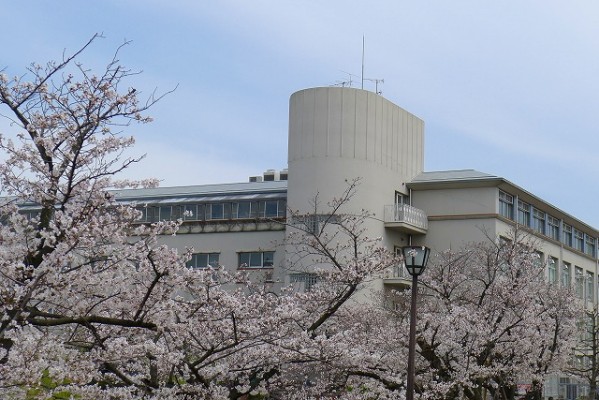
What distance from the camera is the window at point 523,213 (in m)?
48.5

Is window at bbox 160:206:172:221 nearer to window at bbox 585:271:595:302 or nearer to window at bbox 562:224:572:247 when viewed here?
window at bbox 562:224:572:247

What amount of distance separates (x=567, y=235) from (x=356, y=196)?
68.6ft

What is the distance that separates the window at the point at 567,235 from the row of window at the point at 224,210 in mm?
20660

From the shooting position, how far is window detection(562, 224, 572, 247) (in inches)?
2201

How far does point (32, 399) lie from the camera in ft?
44.5

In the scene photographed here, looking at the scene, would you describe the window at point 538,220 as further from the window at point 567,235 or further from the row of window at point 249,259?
the row of window at point 249,259

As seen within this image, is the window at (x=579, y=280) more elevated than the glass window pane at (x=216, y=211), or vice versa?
the glass window pane at (x=216, y=211)

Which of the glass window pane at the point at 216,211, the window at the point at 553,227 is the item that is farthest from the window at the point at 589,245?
the glass window pane at the point at 216,211

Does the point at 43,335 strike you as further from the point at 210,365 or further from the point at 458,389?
the point at 458,389

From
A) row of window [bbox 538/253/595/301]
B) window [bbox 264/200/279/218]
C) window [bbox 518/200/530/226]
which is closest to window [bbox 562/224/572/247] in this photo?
row of window [bbox 538/253/595/301]

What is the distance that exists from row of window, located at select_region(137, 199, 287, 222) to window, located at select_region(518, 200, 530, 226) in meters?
13.4

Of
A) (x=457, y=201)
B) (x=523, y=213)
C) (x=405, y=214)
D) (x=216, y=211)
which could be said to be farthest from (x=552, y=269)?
(x=216, y=211)

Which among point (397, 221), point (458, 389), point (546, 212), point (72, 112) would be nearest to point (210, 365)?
point (72, 112)

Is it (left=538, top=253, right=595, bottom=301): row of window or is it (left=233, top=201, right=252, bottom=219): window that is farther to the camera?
(left=538, top=253, right=595, bottom=301): row of window
